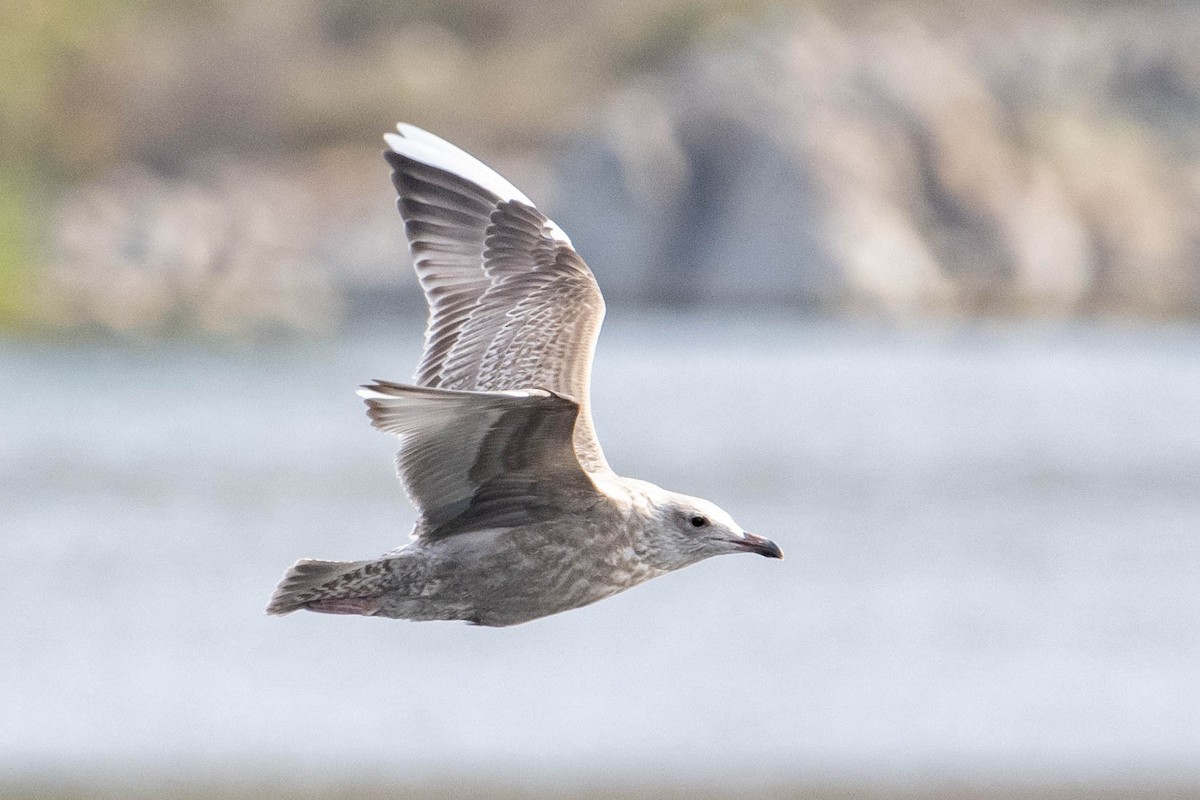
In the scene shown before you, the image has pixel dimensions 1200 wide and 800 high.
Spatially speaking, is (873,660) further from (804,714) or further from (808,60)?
(808,60)

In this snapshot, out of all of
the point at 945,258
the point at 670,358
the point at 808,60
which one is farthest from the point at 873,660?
the point at 808,60

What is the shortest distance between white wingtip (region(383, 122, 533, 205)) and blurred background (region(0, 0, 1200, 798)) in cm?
909

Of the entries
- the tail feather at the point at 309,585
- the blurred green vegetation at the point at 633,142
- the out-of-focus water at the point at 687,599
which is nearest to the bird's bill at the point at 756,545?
the tail feather at the point at 309,585

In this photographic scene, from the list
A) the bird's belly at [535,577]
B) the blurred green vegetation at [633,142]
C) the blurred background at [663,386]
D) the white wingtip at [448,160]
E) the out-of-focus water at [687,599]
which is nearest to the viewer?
the bird's belly at [535,577]

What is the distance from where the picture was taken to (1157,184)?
49469 millimetres

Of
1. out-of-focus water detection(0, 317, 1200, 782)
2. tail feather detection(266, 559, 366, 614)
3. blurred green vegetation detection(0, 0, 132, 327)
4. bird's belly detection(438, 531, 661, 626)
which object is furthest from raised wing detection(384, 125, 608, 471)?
blurred green vegetation detection(0, 0, 132, 327)

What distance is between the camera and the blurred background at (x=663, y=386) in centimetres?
1820

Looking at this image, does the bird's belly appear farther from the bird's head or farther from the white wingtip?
the white wingtip

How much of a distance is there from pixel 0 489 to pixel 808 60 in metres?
27.0

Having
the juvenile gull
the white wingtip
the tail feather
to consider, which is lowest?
the tail feather

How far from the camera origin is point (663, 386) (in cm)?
3503

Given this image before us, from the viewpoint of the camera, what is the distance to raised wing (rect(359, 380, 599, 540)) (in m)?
6.78

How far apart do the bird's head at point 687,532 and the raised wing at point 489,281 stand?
57 centimetres

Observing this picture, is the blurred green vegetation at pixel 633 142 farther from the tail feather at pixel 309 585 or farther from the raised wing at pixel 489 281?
→ the tail feather at pixel 309 585
